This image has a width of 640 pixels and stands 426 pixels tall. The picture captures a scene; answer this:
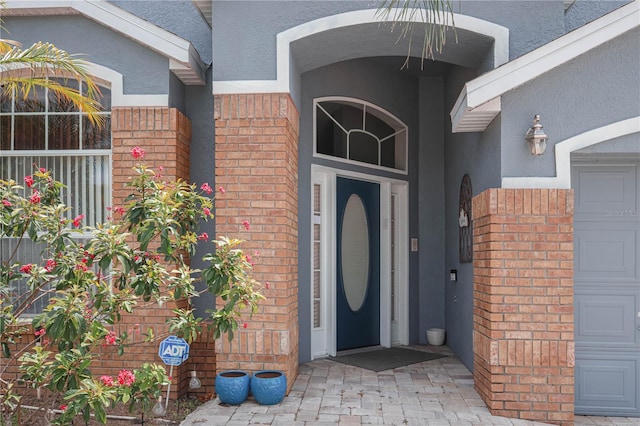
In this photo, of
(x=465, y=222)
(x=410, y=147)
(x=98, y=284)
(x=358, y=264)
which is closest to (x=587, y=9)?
(x=410, y=147)

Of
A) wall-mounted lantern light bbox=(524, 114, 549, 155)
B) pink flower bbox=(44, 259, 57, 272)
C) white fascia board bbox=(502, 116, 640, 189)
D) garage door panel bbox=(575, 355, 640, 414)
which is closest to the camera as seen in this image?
pink flower bbox=(44, 259, 57, 272)

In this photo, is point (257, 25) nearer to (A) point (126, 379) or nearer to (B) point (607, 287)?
(A) point (126, 379)

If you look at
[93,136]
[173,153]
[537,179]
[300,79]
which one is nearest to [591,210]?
[537,179]

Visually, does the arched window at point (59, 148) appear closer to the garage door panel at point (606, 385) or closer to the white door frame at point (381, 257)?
the white door frame at point (381, 257)

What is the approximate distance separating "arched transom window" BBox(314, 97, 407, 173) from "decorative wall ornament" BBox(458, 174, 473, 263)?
1489 millimetres

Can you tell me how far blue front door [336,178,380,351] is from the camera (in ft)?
28.9

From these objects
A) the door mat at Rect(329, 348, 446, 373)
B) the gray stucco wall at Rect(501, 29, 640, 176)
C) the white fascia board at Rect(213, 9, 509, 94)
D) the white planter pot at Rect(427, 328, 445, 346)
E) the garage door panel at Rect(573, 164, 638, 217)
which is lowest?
the door mat at Rect(329, 348, 446, 373)

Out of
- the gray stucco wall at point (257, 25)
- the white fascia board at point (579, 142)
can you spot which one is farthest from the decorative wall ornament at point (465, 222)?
the gray stucco wall at point (257, 25)

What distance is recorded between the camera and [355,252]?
9.10 metres

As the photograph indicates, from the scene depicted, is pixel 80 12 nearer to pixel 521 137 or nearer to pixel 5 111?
pixel 5 111

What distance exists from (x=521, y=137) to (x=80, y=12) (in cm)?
474

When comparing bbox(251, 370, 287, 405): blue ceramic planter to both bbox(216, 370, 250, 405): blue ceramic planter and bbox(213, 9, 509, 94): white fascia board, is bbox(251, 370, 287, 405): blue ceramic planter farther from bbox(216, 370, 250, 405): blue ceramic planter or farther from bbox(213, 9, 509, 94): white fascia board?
bbox(213, 9, 509, 94): white fascia board

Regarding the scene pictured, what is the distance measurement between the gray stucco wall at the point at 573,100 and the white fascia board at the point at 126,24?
3.34m

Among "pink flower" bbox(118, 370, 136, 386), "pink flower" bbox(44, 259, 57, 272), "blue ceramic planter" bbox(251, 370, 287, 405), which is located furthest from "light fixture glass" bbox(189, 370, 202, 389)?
"pink flower" bbox(44, 259, 57, 272)
